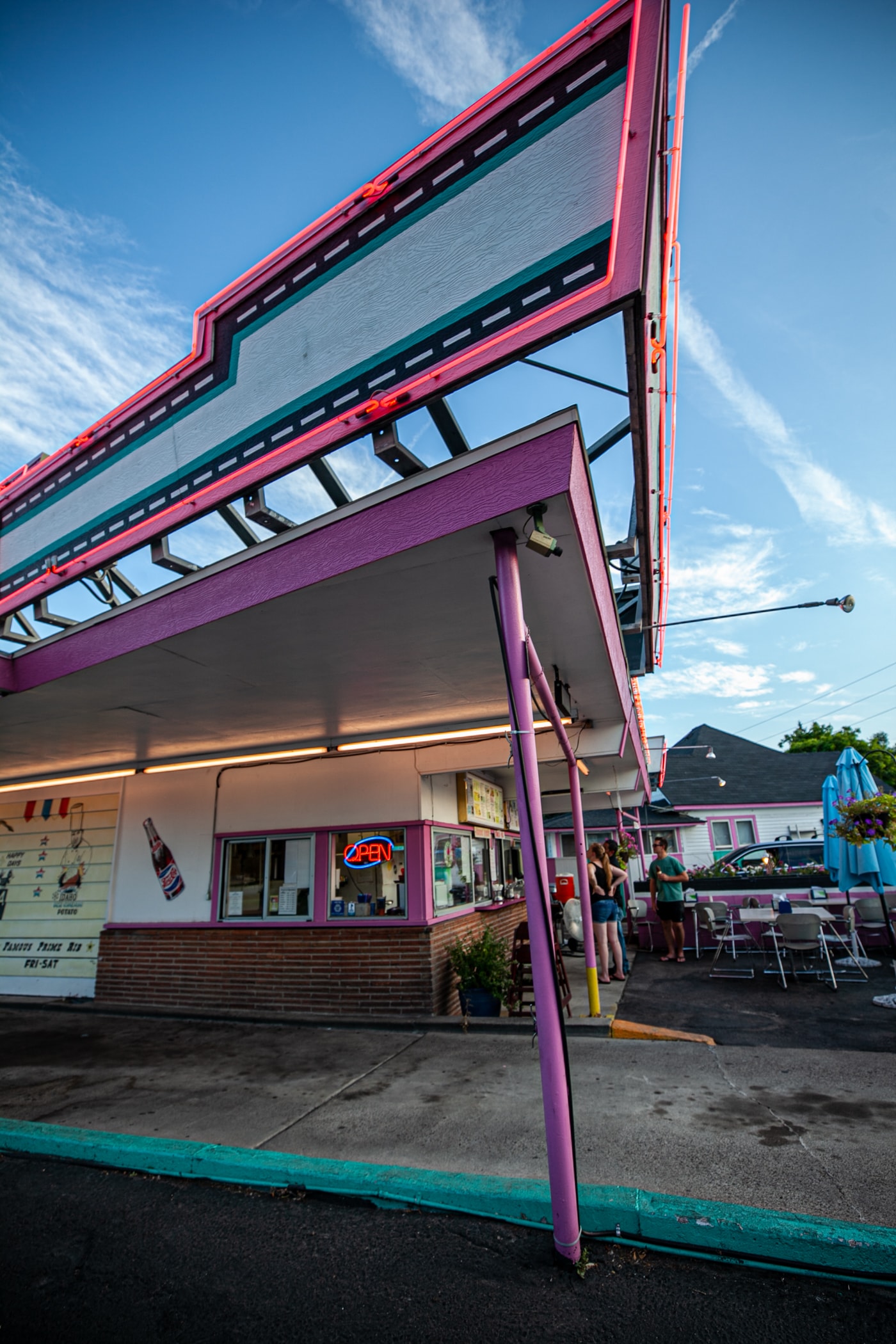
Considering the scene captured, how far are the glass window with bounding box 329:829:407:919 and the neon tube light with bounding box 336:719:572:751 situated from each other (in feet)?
3.72

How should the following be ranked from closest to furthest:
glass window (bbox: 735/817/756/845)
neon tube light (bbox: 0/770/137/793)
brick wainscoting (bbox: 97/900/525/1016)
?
brick wainscoting (bbox: 97/900/525/1016), neon tube light (bbox: 0/770/137/793), glass window (bbox: 735/817/756/845)

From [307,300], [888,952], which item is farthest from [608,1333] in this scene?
[888,952]

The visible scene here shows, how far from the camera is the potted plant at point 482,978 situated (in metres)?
7.56

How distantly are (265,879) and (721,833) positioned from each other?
23.5 m

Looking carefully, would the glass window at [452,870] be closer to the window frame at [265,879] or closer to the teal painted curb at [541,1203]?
the window frame at [265,879]

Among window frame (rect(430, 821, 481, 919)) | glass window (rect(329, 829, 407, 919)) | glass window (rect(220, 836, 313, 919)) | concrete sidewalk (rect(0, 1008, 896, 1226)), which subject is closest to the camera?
concrete sidewalk (rect(0, 1008, 896, 1226))

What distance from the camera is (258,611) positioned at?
4488 mm

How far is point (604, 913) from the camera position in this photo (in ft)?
30.3

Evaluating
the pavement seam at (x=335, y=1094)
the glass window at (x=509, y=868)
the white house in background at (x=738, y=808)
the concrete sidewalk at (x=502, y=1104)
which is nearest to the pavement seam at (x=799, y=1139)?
the concrete sidewalk at (x=502, y=1104)

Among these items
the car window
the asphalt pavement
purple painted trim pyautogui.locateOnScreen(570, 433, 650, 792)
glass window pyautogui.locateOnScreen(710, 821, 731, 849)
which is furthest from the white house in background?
the asphalt pavement

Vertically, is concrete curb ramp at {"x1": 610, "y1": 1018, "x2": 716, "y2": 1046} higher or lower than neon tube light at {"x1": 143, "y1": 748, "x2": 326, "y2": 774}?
lower

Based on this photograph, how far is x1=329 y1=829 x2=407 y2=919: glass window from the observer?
27.3 feet

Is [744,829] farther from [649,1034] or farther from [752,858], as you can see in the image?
Answer: [649,1034]

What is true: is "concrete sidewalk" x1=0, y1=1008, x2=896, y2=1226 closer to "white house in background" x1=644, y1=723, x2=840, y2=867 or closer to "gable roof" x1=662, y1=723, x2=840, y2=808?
"white house in background" x1=644, y1=723, x2=840, y2=867
